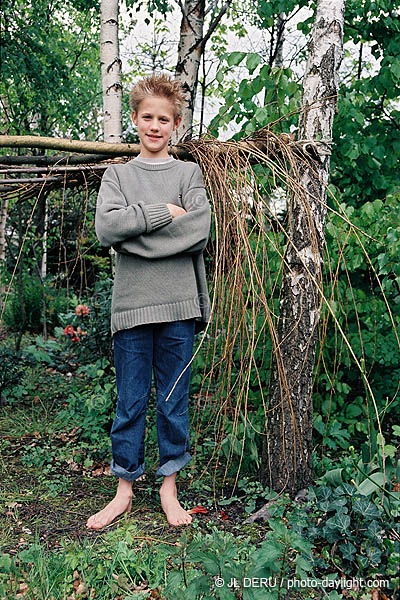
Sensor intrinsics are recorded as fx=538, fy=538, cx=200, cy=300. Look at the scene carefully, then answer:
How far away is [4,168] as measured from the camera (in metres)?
2.40

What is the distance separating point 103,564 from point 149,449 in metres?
1.15

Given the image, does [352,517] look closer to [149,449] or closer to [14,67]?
[149,449]

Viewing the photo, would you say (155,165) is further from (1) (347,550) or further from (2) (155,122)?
(1) (347,550)

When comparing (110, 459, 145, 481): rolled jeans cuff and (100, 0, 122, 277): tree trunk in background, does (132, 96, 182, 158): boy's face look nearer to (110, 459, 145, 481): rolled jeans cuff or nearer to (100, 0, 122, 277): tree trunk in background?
(100, 0, 122, 277): tree trunk in background

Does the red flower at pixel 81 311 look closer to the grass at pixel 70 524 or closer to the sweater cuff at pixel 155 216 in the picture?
the grass at pixel 70 524

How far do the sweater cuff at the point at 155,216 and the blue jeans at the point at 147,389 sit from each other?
1.38 feet

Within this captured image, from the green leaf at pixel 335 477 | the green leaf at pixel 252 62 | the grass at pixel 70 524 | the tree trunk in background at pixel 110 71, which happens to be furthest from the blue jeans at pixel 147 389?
the tree trunk in background at pixel 110 71

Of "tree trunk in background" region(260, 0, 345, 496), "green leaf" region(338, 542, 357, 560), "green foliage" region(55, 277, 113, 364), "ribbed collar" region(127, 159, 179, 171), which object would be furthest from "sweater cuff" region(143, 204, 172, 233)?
"green foliage" region(55, 277, 113, 364)

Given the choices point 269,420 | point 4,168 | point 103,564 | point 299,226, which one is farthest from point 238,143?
point 103,564

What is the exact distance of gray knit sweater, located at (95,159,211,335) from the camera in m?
2.05

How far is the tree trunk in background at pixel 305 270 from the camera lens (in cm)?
235

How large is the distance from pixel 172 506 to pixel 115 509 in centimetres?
24

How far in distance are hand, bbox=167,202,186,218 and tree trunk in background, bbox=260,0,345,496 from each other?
526mm

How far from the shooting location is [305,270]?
7.72 ft
